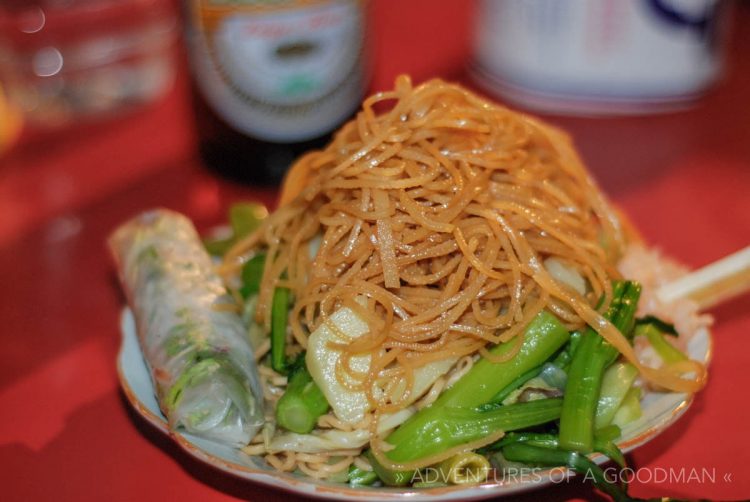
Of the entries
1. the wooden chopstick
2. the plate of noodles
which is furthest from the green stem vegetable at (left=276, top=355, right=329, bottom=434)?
the wooden chopstick

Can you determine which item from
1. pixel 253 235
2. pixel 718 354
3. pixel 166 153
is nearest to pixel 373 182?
pixel 253 235

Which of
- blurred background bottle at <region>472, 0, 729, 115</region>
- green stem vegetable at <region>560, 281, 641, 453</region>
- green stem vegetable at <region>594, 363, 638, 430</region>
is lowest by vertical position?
blurred background bottle at <region>472, 0, 729, 115</region>

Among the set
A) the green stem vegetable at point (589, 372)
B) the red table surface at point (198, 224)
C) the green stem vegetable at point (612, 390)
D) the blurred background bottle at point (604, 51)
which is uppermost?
the green stem vegetable at point (589, 372)

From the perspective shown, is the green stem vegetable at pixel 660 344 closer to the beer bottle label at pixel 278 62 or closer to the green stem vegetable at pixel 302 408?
the green stem vegetable at pixel 302 408

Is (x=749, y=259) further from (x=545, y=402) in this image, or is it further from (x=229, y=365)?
(x=229, y=365)

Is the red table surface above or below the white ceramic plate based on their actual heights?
below

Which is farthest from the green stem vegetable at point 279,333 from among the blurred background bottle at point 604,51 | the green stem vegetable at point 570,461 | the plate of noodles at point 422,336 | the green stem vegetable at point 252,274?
the blurred background bottle at point 604,51

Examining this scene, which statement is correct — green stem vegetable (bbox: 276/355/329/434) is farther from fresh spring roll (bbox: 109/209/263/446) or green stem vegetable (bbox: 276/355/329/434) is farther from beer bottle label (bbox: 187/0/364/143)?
beer bottle label (bbox: 187/0/364/143)
